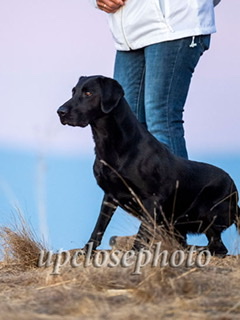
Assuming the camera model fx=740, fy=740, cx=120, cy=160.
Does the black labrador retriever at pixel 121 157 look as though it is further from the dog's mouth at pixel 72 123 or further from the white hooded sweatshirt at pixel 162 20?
the white hooded sweatshirt at pixel 162 20

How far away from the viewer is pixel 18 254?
13.9 ft

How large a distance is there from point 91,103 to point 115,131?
0.20 m

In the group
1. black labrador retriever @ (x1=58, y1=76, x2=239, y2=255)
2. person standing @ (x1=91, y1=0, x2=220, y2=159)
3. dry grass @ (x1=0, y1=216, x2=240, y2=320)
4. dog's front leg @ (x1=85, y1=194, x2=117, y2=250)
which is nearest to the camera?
dry grass @ (x1=0, y1=216, x2=240, y2=320)

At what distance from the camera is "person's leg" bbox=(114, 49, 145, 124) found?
177 inches

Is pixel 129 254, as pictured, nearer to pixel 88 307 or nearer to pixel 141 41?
pixel 88 307

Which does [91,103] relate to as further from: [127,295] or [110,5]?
[127,295]

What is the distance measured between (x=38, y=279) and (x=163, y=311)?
4.14ft

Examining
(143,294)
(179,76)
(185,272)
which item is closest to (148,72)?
(179,76)

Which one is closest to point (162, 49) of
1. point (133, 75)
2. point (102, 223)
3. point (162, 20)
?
point (162, 20)

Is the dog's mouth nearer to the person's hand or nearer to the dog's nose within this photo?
the dog's nose

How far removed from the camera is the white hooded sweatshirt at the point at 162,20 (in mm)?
4270

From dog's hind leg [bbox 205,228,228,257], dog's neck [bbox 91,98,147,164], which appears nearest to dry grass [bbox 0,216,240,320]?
dog's neck [bbox 91,98,147,164]

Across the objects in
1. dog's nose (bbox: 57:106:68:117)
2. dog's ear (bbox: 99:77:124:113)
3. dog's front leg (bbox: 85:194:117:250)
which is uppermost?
dog's ear (bbox: 99:77:124:113)

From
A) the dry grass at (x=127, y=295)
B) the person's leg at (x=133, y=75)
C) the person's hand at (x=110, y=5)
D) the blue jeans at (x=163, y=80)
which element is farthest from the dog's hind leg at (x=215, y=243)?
the person's hand at (x=110, y=5)
